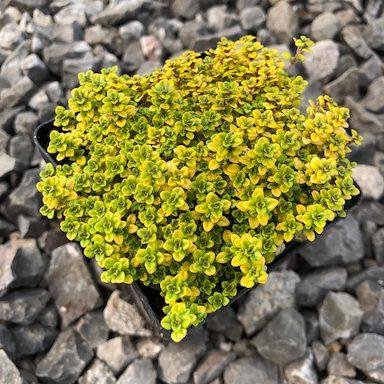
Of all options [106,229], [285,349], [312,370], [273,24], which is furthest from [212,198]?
[273,24]

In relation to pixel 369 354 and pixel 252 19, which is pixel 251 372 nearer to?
pixel 369 354

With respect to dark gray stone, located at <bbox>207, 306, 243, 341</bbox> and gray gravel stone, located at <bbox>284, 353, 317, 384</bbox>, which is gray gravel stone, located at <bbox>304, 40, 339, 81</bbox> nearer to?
dark gray stone, located at <bbox>207, 306, 243, 341</bbox>

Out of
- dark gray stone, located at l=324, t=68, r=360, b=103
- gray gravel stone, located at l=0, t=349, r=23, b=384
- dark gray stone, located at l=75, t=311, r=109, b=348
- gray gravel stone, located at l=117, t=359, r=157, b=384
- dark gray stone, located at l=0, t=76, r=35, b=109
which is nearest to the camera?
gray gravel stone, located at l=0, t=349, r=23, b=384

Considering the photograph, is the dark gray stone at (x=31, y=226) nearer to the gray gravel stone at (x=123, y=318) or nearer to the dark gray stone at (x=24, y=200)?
the dark gray stone at (x=24, y=200)

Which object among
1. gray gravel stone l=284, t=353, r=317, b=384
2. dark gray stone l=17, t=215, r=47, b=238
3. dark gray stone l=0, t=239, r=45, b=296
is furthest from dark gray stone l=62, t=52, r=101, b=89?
gray gravel stone l=284, t=353, r=317, b=384

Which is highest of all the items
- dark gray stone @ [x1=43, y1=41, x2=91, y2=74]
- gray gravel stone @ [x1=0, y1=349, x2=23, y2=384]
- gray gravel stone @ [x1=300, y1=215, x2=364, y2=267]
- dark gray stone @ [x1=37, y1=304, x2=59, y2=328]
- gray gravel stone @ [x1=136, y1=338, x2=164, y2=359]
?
dark gray stone @ [x1=43, y1=41, x2=91, y2=74]

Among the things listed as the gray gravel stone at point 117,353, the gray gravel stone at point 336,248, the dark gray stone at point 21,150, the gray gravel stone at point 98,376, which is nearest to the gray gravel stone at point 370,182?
the gray gravel stone at point 336,248

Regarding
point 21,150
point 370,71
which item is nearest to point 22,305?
point 21,150
